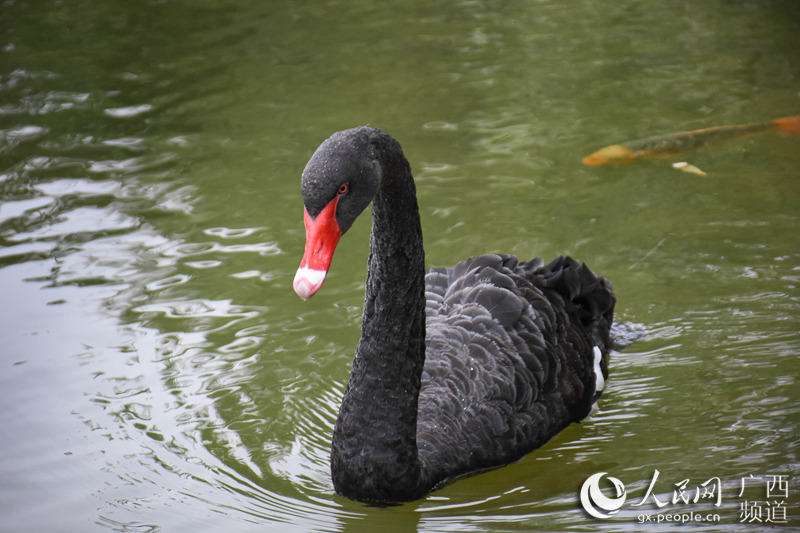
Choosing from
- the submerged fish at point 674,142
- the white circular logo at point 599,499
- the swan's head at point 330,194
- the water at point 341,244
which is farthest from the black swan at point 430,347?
the submerged fish at point 674,142

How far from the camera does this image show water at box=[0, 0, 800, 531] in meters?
3.88

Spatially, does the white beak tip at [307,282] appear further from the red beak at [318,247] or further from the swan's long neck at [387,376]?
the swan's long neck at [387,376]

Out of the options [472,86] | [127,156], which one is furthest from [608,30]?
[127,156]

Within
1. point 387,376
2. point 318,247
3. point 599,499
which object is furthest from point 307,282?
point 599,499

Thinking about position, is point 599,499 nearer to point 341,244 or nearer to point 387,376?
point 387,376

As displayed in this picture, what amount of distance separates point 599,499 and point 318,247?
1.54 meters

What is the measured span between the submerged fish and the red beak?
3.89 meters

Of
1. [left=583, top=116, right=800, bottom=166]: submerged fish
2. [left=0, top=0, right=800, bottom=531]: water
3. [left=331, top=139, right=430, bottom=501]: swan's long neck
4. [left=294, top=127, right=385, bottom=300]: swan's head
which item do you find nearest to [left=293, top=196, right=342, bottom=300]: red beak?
[left=294, top=127, right=385, bottom=300]: swan's head

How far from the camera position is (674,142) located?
6.61 m

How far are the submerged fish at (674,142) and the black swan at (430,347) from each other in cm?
217

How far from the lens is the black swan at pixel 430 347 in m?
3.13

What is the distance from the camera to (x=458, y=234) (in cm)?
579

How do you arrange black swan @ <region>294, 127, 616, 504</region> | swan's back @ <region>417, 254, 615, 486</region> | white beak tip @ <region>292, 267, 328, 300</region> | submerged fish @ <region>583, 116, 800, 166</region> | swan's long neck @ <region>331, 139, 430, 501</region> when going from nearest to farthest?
white beak tip @ <region>292, 267, 328, 300</region>
black swan @ <region>294, 127, 616, 504</region>
swan's long neck @ <region>331, 139, 430, 501</region>
swan's back @ <region>417, 254, 615, 486</region>
submerged fish @ <region>583, 116, 800, 166</region>

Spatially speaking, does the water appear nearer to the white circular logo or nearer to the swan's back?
the white circular logo
